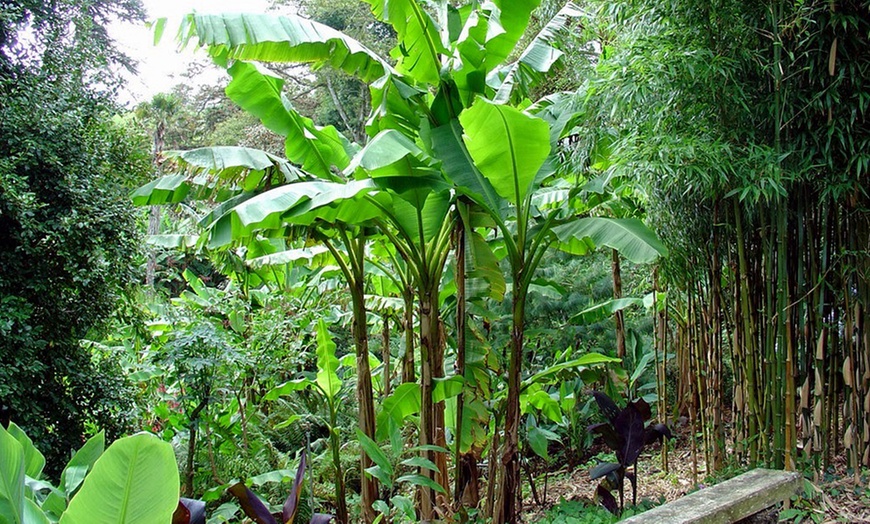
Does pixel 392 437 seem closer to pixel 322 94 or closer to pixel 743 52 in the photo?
pixel 743 52

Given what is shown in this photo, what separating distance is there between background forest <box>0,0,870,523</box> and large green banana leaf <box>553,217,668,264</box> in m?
0.01

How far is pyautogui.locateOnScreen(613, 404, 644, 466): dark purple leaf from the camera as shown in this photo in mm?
3297

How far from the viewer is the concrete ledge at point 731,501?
8.34 ft

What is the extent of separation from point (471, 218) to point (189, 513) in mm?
2090

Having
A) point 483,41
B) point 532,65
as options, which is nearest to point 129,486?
point 483,41

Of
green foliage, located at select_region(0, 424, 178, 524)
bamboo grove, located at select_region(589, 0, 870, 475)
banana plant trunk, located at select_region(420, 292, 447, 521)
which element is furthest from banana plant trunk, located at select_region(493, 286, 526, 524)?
green foliage, located at select_region(0, 424, 178, 524)

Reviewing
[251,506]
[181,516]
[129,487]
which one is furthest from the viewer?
[251,506]

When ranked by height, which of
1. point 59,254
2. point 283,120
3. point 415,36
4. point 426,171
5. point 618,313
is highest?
point 415,36

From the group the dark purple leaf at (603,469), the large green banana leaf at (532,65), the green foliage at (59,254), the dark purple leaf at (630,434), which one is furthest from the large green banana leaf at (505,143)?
the green foliage at (59,254)

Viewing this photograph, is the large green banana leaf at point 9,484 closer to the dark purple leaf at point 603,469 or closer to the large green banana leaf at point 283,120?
the large green banana leaf at point 283,120

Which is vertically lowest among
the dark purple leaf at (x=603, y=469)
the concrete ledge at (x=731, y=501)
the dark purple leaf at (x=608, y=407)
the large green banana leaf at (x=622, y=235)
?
the dark purple leaf at (x=603, y=469)

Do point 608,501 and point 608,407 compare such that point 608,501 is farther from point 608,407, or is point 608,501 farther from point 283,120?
point 283,120

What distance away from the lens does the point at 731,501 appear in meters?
2.65

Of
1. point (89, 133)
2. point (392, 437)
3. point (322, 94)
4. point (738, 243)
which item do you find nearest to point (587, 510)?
point (392, 437)
